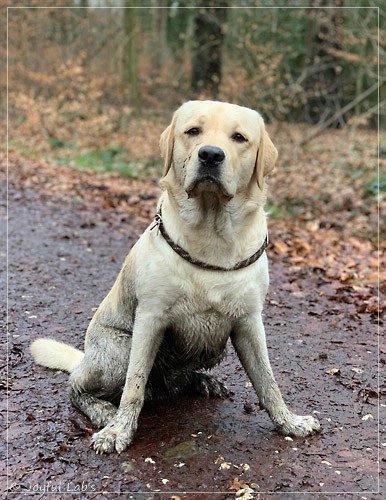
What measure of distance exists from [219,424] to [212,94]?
14721 millimetres

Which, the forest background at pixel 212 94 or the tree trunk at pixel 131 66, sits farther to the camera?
the tree trunk at pixel 131 66

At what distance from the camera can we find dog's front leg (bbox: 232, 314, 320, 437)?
3457 millimetres

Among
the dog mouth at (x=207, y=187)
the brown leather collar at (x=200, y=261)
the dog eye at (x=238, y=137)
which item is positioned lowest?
the brown leather collar at (x=200, y=261)

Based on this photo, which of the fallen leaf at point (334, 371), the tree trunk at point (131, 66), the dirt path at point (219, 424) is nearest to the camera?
the dirt path at point (219, 424)

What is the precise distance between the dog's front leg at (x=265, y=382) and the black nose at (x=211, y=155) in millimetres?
993

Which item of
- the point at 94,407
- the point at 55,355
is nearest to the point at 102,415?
the point at 94,407

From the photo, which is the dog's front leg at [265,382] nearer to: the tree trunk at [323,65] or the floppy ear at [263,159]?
the floppy ear at [263,159]

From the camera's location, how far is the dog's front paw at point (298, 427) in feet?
11.4

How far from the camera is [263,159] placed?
336 centimetres

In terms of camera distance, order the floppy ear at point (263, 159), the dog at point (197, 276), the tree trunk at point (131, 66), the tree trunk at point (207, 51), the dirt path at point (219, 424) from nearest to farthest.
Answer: the dirt path at point (219, 424) < the dog at point (197, 276) < the floppy ear at point (263, 159) < the tree trunk at point (207, 51) < the tree trunk at point (131, 66)

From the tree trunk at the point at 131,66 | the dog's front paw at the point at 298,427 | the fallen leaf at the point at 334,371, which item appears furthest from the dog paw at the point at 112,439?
the tree trunk at the point at 131,66

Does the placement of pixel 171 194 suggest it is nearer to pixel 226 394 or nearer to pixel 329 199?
pixel 226 394

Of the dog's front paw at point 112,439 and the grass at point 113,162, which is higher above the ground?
the dog's front paw at point 112,439

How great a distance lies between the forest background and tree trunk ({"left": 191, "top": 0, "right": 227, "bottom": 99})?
42 millimetres
